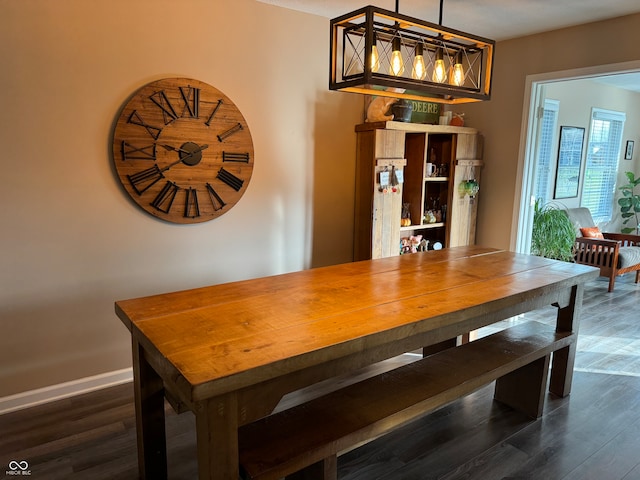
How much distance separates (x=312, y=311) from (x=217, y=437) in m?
0.58

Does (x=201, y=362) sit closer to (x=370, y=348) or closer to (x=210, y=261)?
(x=370, y=348)

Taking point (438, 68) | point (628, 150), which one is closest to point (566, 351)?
point (438, 68)

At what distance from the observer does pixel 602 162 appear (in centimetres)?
650

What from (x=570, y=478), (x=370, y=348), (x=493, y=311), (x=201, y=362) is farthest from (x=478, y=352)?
(x=201, y=362)

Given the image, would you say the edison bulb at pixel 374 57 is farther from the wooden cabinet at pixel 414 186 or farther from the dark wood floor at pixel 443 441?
the dark wood floor at pixel 443 441

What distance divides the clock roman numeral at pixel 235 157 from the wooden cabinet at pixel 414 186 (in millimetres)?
971

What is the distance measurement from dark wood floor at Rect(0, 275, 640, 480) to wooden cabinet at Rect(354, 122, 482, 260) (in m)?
1.43

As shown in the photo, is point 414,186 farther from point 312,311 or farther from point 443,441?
point 312,311

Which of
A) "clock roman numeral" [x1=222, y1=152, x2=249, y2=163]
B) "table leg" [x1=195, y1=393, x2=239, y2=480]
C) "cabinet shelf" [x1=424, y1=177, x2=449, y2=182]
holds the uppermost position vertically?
"clock roman numeral" [x1=222, y1=152, x2=249, y2=163]

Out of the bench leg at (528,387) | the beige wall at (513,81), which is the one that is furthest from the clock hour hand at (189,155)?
the beige wall at (513,81)

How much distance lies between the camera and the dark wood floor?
205 cm

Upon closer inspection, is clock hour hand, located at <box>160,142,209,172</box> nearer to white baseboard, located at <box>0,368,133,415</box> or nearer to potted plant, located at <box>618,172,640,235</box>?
white baseboard, located at <box>0,368,133,415</box>

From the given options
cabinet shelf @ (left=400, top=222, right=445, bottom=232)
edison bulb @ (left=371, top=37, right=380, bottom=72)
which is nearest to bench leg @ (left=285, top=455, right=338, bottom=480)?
edison bulb @ (left=371, top=37, right=380, bottom=72)

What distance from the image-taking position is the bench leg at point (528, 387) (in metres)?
2.46
